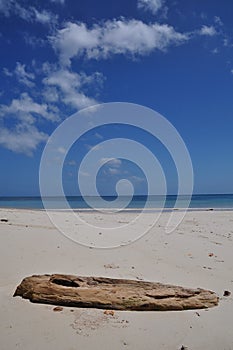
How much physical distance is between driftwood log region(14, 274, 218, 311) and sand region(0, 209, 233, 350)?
0.10 m

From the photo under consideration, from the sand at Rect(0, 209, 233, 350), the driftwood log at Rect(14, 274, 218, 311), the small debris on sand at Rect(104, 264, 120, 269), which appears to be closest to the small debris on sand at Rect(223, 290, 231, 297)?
the sand at Rect(0, 209, 233, 350)

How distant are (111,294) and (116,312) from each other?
247 millimetres

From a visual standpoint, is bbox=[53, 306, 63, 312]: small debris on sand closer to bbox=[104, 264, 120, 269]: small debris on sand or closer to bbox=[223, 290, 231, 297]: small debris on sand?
bbox=[104, 264, 120, 269]: small debris on sand

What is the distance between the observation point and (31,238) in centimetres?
842

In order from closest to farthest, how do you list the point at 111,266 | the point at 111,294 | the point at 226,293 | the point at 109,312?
the point at 109,312
the point at 111,294
the point at 226,293
the point at 111,266

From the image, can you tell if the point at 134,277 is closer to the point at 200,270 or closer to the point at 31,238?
the point at 200,270

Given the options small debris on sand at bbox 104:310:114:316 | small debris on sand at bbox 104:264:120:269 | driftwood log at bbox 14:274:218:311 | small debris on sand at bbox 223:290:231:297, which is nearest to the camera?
small debris on sand at bbox 104:310:114:316

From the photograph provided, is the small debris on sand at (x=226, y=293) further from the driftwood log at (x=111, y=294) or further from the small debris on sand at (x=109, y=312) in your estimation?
the small debris on sand at (x=109, y=312)

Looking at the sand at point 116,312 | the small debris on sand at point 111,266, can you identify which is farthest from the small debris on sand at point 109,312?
the small debris on sand at point 111,266

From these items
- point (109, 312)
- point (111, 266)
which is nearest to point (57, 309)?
point (109, 312)

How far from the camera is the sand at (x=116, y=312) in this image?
10.2ft

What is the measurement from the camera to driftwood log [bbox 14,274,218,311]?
3.76m

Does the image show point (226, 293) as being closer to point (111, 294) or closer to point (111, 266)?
point (111, 294)

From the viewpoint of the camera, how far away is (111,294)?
3.85m
